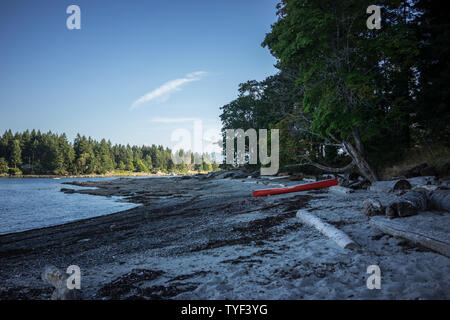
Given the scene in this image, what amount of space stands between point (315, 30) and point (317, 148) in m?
12.1

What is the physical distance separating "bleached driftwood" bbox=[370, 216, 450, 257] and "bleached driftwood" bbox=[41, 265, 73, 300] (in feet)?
17.9

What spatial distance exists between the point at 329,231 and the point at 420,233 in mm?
1509

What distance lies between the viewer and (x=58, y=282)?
10.9ft

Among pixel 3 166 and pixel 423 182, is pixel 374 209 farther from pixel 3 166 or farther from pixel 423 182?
pixel 3 166

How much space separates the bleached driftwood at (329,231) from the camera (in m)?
4.18

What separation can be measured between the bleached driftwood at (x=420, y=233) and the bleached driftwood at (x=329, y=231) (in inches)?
35.4

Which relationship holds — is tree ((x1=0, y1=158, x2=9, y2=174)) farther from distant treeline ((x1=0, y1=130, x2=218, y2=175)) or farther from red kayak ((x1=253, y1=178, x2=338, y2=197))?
red kayak ((x1=253, y1=178, x2=338, y2=197))

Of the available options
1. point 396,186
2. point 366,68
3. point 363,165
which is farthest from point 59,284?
point 366,68

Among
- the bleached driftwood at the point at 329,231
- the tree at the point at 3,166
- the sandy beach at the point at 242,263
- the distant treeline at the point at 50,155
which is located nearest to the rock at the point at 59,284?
the sandy beach at the point at 242,263

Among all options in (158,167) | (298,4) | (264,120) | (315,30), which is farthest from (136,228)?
(158,167)

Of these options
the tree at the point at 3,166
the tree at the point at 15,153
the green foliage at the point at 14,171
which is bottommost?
the green foliage at the point at 14,171

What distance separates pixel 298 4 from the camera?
11.1 m

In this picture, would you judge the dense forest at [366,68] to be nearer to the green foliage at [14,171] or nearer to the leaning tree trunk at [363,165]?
the leaning tree trunk at [363,165]
